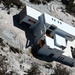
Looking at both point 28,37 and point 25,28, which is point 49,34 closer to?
point 28,37

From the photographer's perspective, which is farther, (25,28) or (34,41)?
(25,28)

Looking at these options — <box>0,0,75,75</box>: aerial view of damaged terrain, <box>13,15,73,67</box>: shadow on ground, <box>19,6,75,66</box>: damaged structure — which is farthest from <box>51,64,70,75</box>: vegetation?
<box>19,6,75,66</box>: damaged structure

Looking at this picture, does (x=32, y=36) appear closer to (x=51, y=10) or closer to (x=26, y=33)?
(x=26, y=33)

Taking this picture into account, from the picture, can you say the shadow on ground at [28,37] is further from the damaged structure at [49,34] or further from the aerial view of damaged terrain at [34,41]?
the damaged structure at [49,34]

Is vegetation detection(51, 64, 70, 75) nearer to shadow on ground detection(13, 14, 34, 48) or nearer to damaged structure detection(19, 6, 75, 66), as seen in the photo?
damaged structure detection(19, 6, 75, 66)

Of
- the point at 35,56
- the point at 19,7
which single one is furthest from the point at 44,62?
the point at 19,7

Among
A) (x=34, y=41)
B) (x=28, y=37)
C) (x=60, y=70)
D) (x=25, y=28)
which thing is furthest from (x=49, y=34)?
(x=60, y=70)

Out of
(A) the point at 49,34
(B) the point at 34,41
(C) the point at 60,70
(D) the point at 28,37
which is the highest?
(A) the point at 49,34
